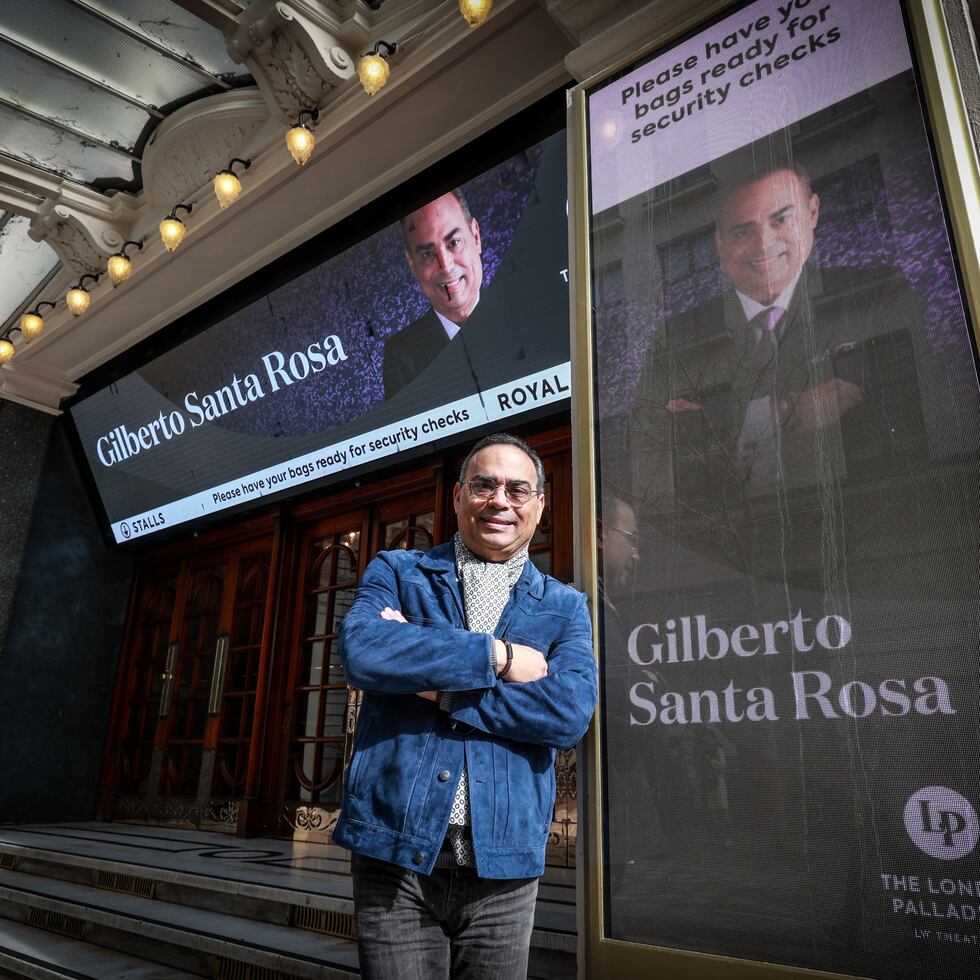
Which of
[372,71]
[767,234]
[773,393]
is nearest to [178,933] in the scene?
[773,393]

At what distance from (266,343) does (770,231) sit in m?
3.32

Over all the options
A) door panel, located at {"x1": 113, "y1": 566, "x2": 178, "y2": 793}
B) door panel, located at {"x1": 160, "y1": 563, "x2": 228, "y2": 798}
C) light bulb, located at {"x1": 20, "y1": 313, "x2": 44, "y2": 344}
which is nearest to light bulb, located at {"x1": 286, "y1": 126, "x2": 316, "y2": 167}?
light bulb, located at {"x1": 20, "y1": 313, "x2": 44, "y2": 344}

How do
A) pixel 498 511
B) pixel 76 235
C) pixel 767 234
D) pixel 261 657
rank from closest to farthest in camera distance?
pixel 498 511
pixel 767 234
pixel 76 235
pixel 261 657

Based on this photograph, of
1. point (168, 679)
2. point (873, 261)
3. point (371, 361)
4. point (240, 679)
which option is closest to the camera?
point (873, 261)

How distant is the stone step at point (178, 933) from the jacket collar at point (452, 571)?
1.50 m

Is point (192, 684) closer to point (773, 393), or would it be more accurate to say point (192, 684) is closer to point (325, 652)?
point (325, 652)

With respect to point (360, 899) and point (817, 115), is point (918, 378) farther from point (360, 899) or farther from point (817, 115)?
point (360, 899)

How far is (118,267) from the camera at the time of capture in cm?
423

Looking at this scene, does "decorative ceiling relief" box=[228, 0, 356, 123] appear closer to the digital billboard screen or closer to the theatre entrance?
the digital billboard screen

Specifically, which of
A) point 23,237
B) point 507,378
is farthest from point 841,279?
point 23,237

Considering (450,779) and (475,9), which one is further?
(475,9)

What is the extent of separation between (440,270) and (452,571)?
2.52 metres

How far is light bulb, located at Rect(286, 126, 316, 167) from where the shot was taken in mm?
3092

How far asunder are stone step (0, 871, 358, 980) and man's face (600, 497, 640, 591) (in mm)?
1454
